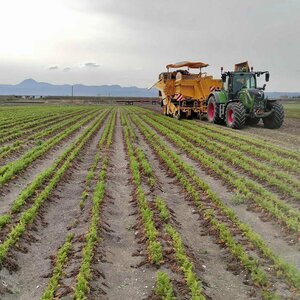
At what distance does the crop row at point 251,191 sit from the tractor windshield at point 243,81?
8541mm

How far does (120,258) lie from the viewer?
570 cm

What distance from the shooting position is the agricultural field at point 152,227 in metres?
4.88

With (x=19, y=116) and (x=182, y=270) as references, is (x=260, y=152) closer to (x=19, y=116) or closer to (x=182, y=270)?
(x=182, y=270)

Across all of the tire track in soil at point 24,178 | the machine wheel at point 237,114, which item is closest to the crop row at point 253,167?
the machine wheel at point 237,114

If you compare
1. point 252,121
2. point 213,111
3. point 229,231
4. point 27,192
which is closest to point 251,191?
point 229,231

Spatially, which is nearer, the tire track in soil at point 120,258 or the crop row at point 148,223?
the tire track in soil at point 120,258

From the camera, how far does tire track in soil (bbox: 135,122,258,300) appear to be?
4820mm

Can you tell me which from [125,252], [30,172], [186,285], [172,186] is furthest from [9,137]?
[186,285]

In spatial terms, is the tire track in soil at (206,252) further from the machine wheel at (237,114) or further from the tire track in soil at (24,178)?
the machine wheel at (237,114)

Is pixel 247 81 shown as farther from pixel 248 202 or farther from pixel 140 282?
pixel 140 282

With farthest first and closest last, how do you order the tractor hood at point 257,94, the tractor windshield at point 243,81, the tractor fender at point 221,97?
the tractor fender at point 221,97, the tractor windshield at point 243,81, the tractor hood at point 257,94

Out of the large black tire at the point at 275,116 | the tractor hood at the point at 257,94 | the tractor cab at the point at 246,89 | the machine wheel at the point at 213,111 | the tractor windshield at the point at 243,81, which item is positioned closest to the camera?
the tractor hood at the point at 257,94

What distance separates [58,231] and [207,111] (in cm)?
1902

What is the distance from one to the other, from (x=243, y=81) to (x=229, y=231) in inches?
622
